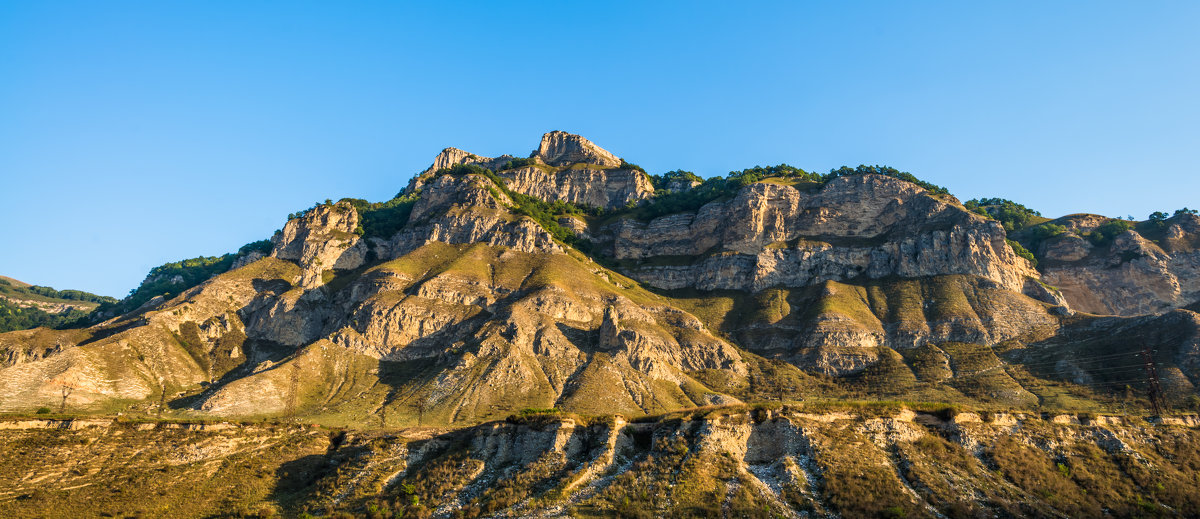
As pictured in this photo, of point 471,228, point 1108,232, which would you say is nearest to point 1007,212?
point 1108,232

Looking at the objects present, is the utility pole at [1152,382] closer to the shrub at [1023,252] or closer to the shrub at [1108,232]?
the shrub at [1023,252]

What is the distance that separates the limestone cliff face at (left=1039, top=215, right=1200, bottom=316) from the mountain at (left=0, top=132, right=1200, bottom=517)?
1.80 feet

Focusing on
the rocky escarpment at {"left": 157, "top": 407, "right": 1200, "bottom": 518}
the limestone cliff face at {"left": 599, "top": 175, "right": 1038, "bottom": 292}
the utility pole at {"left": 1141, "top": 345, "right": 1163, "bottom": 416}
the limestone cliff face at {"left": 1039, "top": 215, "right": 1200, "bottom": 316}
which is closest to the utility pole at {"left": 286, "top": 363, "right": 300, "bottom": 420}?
the rocky escarpment at {"left": 157, "top": 407, "right": 1200, "bottom": 518}

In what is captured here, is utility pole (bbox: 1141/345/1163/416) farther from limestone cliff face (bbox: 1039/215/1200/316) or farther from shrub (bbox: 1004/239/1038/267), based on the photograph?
shrub (bbox: 1004/239/1038/267)

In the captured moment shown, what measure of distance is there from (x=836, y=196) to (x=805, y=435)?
14083 centimetres

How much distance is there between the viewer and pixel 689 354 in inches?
5221

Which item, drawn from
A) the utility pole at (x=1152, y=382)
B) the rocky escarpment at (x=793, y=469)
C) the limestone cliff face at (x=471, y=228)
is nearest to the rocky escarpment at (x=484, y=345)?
the limestone cliff face at (x=471, y=228)

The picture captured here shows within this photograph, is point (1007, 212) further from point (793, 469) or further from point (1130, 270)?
point (793, 469)

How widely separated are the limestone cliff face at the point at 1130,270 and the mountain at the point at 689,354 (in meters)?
0.55

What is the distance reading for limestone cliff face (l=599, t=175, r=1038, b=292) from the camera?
486 feet

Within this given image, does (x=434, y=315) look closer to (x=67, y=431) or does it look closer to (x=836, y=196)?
(x=67, y=431)

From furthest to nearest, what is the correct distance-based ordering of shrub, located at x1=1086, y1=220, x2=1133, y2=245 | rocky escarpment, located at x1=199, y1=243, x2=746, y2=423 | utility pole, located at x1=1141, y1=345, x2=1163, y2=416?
shrub, located at x1=1086, y1=220, x2=1133, y2=245 < rocky escarpment, located at x1=199, y1=243, x2=746, y2=423 < utility pole, located at x1=1141, y1=345, x2=1163, y2=416

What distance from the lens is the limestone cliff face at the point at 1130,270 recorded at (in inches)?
5468

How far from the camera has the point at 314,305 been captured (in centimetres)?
14925
